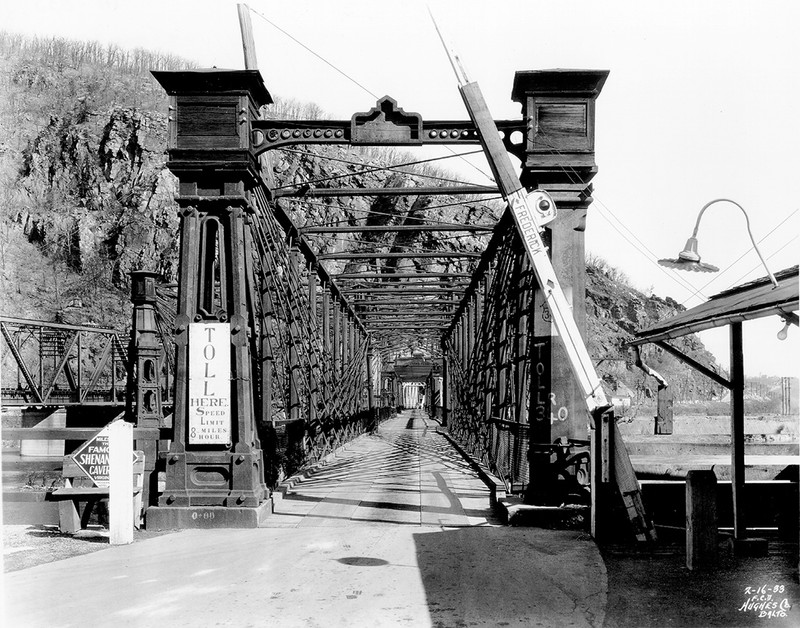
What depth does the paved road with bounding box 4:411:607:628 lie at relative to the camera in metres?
5.93

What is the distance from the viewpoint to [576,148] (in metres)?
10.5

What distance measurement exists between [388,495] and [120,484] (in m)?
5.50

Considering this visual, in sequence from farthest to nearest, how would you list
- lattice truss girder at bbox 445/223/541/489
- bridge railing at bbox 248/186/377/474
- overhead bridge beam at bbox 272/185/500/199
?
overhead bridge beam at bbox 272/185/500/199, bridge railing at bbox 248/186/377/474, lattice truss girder at bbox 445/223/541/489

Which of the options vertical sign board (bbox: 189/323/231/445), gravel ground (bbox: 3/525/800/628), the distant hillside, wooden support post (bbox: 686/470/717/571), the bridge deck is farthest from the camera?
the distant hillside

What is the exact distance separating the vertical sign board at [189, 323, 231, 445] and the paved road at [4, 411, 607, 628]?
1250mm

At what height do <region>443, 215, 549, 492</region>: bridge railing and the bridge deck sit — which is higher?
<region>443, 215, 549, 492</region>: bridge railing

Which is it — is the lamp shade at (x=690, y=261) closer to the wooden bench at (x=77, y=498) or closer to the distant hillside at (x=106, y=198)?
the wooden bench at (x=77, y=498)

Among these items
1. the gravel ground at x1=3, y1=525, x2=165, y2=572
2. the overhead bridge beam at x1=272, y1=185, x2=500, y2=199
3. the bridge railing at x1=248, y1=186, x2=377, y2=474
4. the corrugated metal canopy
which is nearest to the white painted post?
the gravel ground at x1=3, y1=525, x2=165, y2=572

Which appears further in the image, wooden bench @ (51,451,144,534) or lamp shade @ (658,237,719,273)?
wooden bench @ (51,451,144,534)

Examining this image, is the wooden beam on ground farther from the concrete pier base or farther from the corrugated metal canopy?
the concrete pier base

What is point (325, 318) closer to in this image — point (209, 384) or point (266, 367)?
point (266, 367)

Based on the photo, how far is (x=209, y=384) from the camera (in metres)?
10.1
